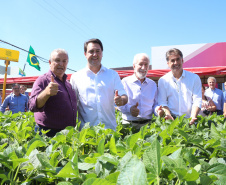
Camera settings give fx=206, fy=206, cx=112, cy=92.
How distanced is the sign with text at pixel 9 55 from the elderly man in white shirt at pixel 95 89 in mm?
5183

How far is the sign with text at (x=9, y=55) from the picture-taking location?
6938 mm

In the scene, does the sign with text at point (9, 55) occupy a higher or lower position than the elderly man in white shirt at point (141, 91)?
higher

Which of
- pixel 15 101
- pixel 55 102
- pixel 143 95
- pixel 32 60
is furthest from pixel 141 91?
pixel 32 60

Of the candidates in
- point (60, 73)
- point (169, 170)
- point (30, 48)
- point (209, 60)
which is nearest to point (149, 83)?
point (60, 73)

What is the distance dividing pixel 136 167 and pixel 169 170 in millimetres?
258

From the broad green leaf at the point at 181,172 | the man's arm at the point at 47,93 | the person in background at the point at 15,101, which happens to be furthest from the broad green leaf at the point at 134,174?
the person in background at the point at 15,101

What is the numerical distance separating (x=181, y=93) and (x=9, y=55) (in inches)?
248

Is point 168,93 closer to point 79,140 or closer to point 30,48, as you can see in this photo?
point 79,140

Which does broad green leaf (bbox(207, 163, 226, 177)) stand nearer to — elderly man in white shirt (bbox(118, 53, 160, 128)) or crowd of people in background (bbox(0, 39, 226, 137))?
crowd of people in background (bbox(0, 39, 226, 137))

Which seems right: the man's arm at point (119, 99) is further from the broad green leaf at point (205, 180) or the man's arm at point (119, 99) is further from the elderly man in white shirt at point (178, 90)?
the broad green leaf at point (205, 180)

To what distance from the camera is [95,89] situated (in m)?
2.75

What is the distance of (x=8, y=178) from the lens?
763mm

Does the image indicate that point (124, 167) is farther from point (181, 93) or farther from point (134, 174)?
point (181, 93)

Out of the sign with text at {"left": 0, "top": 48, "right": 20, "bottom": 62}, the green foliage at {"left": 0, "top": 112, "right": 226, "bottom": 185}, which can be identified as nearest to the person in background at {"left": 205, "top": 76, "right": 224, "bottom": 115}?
the green foliage at {"left": 0, "top": 112, "right": 226, "bottom": 185}
